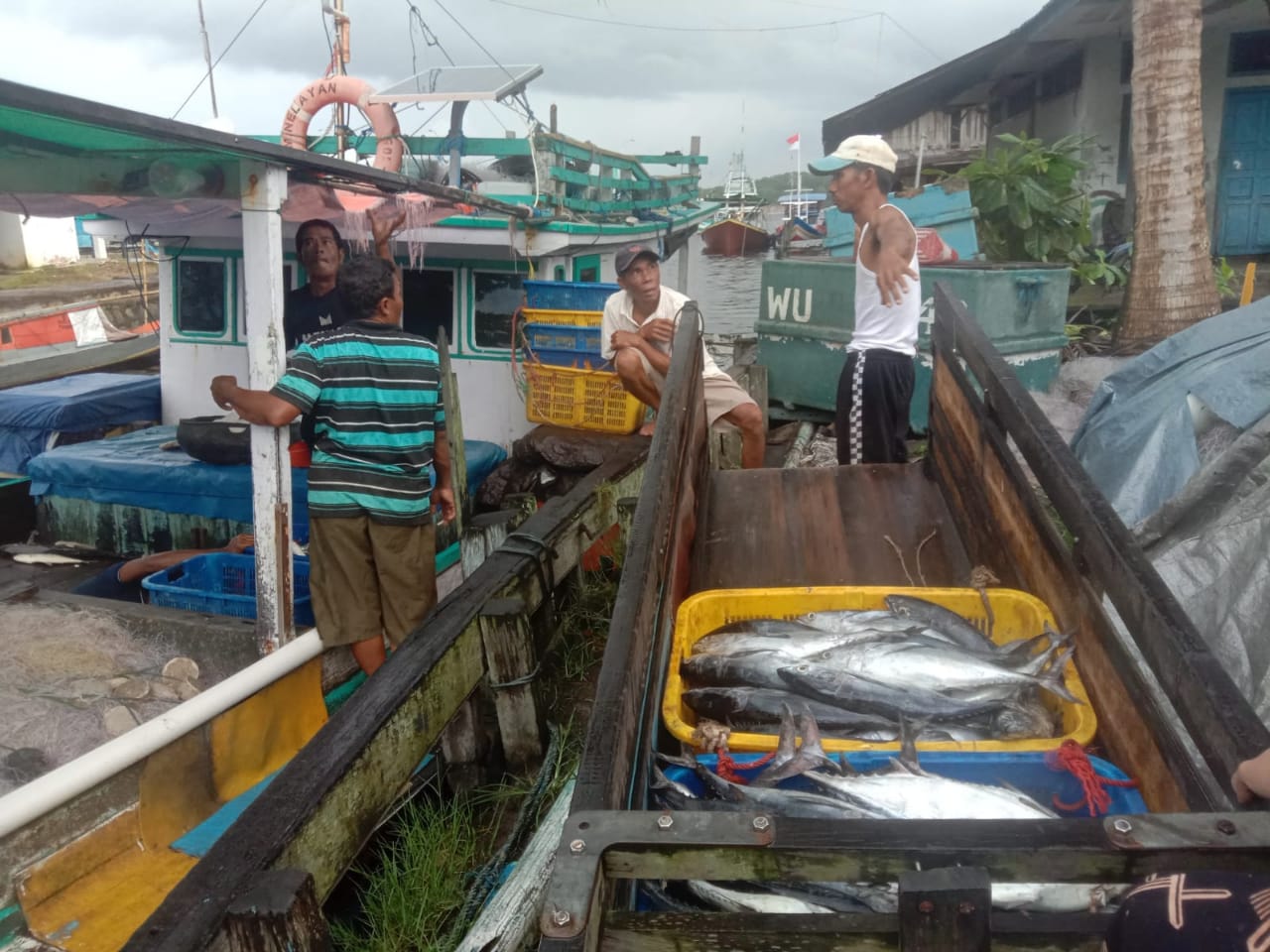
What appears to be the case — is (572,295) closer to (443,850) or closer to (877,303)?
(877,303)

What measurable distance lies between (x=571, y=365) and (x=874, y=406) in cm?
328

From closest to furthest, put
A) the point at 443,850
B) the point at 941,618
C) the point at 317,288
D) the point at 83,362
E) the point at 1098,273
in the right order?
the point at 941,618 < the point at 443,850 < the point at 317,288 < the point at 1098,273 < the point at 83,362

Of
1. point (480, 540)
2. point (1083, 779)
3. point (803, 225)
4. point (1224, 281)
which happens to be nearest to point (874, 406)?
point (480, 540)

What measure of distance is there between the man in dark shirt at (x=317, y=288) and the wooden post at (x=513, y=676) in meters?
2.50

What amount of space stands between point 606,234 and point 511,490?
9.41 feet

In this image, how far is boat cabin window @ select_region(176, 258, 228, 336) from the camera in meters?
8.05

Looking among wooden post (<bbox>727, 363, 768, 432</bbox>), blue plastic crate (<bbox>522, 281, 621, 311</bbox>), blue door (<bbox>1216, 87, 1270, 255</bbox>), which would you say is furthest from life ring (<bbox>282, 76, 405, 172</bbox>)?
blue door (<bbox>1216, 87, 1270, 255</bbox>)

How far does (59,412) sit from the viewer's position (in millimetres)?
7473

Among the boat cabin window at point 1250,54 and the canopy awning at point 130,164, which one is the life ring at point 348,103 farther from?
the boat cabin window at point 1250,54

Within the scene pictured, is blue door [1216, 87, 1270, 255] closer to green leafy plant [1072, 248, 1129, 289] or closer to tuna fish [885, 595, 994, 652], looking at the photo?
green leafy plant [1072, 248, 1129, 289]

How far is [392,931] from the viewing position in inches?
128

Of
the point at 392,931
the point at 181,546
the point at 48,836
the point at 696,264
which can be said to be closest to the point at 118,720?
the point at 48,836


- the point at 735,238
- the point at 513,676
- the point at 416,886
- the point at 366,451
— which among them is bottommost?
the point at 416,886

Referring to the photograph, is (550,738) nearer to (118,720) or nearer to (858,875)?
(118,720)
